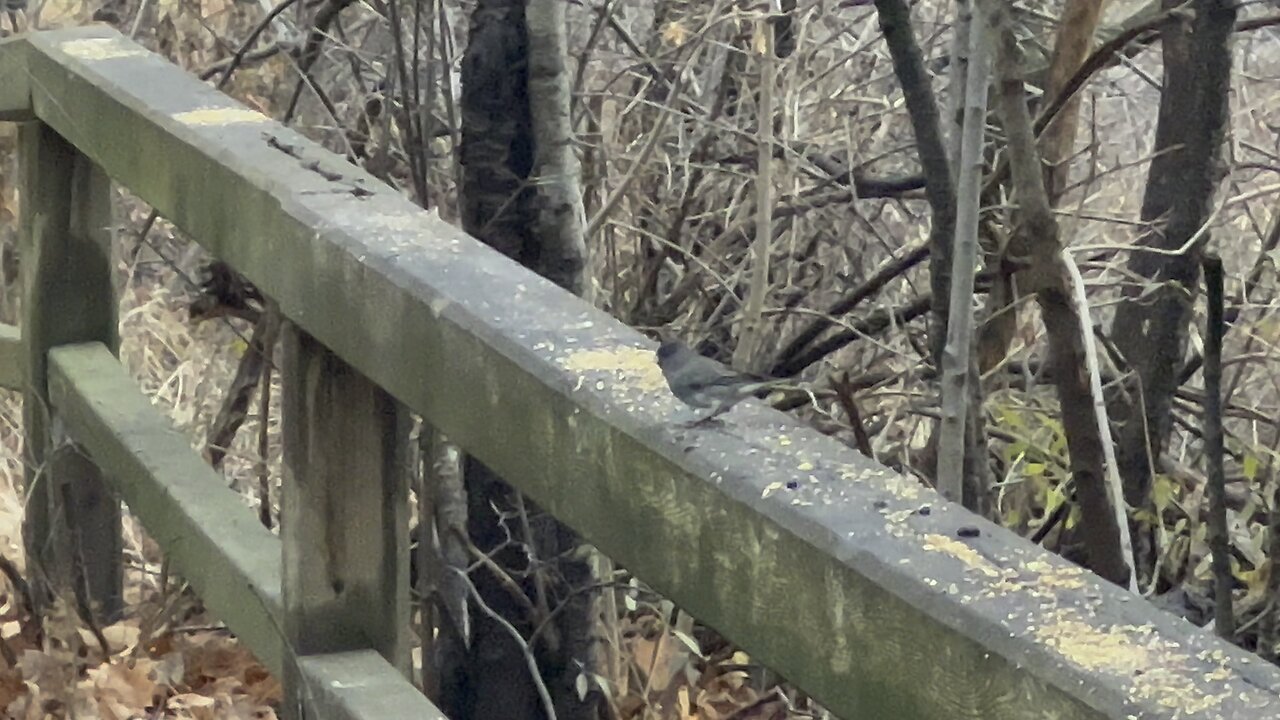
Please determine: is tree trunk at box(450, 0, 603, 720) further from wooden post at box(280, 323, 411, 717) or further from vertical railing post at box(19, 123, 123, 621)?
wooden post at box(280, 323, 411, 717)

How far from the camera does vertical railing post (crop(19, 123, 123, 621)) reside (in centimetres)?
288

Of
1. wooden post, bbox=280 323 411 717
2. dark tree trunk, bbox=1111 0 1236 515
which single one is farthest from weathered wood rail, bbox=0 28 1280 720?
dark tree trunk, bbox=1111 0 1236 515

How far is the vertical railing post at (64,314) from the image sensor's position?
9.43ft

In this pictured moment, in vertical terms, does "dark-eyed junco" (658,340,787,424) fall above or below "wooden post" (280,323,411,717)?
above

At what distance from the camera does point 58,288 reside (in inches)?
114

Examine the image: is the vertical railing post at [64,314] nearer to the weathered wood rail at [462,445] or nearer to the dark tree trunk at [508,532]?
the weathered wood rail at [462,445]

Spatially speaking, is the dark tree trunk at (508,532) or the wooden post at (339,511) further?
the dark tree trunk at (508,532)

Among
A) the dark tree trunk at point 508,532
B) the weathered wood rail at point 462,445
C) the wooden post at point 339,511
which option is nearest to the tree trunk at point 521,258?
the dark tree trunk at point 508,532

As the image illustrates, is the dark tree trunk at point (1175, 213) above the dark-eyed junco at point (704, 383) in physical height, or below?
below

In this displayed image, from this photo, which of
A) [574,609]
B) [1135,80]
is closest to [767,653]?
[574,609]

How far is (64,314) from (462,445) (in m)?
1.62

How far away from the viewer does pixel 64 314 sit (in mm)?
2891

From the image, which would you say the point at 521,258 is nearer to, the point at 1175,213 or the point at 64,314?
the point at 64,314

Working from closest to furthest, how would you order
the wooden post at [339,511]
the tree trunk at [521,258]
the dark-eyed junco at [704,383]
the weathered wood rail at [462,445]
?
the weathered wood rail at [462,445] → the dark-eyed junco at [704,383] → the wooden post at [339,511] → the tree trunk at [521,258]
